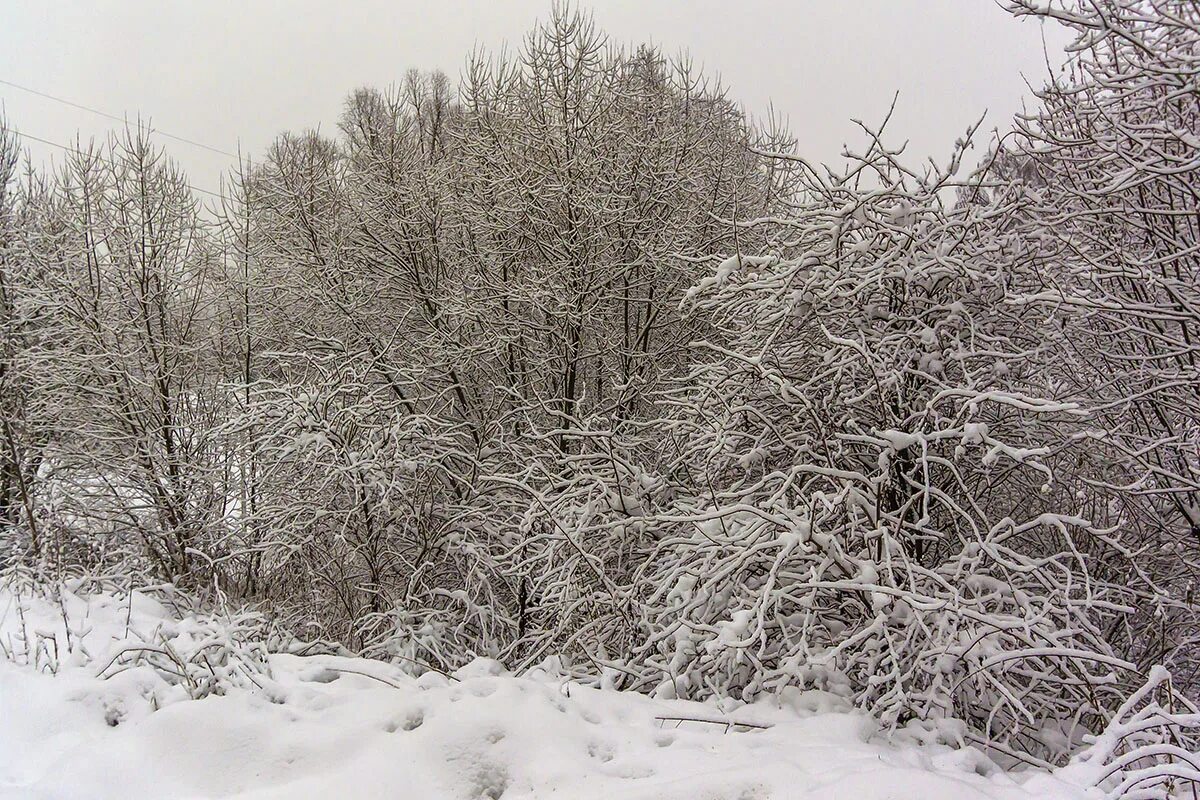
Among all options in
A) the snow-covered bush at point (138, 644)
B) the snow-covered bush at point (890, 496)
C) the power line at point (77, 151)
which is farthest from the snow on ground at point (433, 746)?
the power line at point (77, 151)

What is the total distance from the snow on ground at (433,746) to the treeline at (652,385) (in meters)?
0.50

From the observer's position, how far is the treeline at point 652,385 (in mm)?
4180

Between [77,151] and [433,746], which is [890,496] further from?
[77,151]

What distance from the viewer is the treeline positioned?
4.18 meters

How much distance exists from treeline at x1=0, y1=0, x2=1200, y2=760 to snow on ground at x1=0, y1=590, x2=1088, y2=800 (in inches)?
19.7

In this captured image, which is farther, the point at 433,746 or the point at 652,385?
the point at 652,385

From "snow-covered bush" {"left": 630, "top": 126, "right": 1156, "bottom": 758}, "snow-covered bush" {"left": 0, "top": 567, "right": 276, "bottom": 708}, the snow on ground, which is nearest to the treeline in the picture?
"snow-covered bush" {"left": 630, "top": 126, "right": 1156, "bottom": 758}

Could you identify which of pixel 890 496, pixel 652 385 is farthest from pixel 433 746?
pixel 652 385

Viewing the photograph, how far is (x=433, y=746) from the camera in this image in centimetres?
280

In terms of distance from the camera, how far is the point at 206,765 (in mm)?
2742

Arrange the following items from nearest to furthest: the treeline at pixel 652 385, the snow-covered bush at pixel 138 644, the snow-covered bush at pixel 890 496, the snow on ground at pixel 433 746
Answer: the snow on ground at pixel 433 746 → the snow-covered bush at pixel 138 644 → the snow-covered bush at pixel 890 496 → the treeline at pixel 652 385

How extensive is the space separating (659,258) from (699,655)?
6.34m

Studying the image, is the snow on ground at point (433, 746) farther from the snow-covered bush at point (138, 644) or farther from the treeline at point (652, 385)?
the treeline at point (652, 385)

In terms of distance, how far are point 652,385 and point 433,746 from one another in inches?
291
